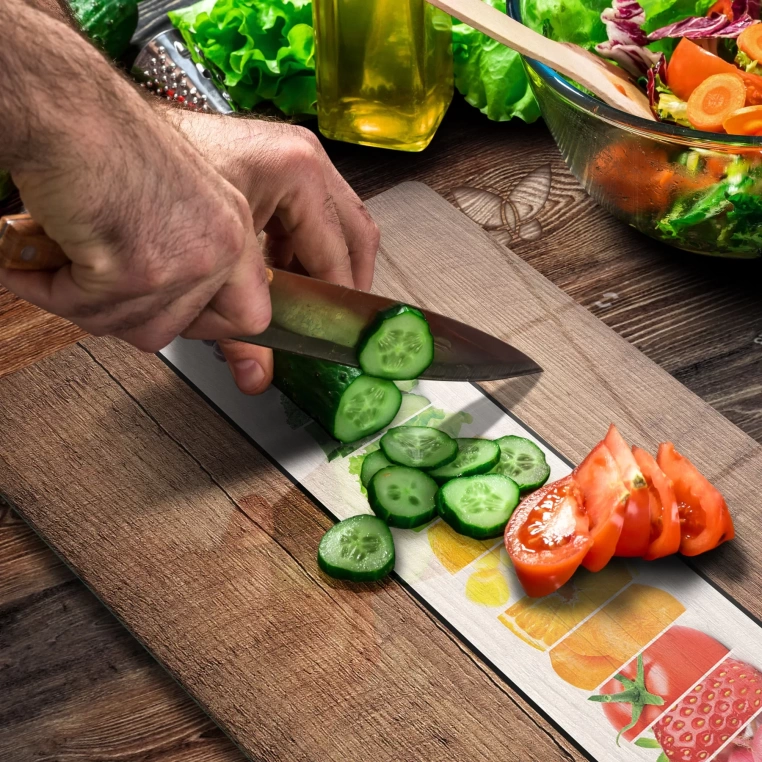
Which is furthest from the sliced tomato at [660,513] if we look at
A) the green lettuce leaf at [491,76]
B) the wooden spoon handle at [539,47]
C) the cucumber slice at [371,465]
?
the green lettuce leaf at [491,76]

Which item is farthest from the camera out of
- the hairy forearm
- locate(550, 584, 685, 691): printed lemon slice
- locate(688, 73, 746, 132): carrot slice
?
locate(688, 73, 746, 132): carrot slice

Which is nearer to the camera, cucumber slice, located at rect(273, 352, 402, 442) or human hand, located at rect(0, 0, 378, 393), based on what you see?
human hand, located at rect(0, 0, 378, 393)

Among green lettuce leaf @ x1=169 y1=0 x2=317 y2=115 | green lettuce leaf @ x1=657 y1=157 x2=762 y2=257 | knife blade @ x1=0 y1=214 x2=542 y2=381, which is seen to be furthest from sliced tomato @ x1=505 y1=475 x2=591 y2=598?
green lettuce leaf @ x1=169 y1=0 x2=317 y2=115

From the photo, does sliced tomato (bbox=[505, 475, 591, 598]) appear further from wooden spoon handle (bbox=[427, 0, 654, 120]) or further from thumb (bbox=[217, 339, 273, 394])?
wooden spoon handle (bbox=[427, 0, 654, 120])

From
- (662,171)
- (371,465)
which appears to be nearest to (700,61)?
(662,171)

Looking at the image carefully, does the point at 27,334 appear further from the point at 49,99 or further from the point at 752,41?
the point at 752,41

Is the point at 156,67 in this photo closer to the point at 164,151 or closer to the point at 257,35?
the point at 257,35

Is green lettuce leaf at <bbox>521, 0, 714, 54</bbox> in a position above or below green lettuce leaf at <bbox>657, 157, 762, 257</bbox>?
above
